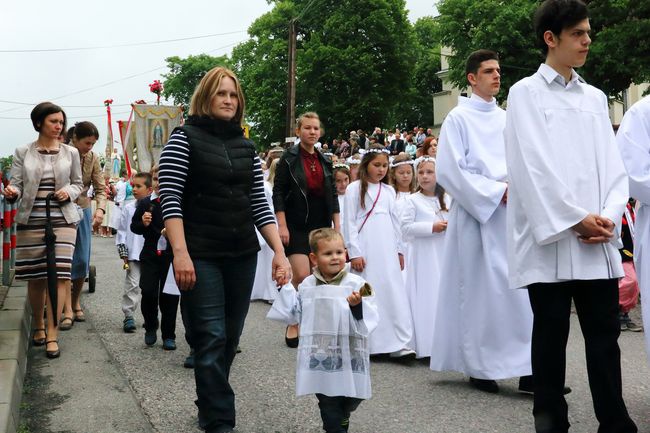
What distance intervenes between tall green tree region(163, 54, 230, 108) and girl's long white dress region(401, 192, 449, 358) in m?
84.6

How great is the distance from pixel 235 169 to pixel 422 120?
71678 millimetres

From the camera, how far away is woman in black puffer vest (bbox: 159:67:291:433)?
4500 millimetres

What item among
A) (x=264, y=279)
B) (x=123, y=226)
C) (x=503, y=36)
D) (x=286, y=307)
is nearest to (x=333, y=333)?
(x=286, y=307)

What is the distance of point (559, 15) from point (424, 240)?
11.2 feet

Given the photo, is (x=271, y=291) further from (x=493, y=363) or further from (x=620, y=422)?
(x=620, y=422)

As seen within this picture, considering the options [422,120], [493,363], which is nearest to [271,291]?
[493,363]

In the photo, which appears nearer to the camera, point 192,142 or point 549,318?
point 549,318

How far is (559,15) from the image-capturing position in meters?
4.20

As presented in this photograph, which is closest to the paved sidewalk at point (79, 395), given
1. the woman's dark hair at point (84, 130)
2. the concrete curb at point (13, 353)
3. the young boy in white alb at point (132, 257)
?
the concrete curb at point (13, 353)

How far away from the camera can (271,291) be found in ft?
35.0

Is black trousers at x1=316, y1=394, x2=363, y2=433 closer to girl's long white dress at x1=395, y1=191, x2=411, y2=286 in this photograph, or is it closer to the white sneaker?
the white sneaker

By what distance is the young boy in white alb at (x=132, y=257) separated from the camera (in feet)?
26.4

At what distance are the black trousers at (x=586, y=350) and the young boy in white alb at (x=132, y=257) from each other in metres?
4.73

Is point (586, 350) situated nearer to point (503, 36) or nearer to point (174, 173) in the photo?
point (174, 173)
